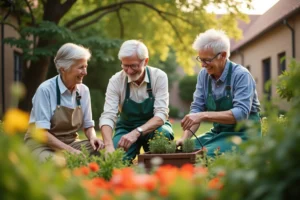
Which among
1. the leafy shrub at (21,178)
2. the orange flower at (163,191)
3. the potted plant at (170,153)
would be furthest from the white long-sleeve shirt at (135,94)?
the leafy shrub at (21,178)

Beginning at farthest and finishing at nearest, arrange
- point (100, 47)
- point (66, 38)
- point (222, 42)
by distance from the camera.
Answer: point (100, 47) → point (66, 38) → point (222, 42)

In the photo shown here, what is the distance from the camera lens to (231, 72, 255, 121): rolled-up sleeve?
442 cm

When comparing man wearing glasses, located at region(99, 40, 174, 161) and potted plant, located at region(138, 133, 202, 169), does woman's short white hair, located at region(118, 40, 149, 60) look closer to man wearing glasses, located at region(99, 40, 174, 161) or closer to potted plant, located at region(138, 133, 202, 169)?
man wearing glasses, located at region(99, 40, 174, 161)

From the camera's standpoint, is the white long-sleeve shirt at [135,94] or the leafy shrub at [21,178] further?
the white long-sleeve shirt at [135,94]

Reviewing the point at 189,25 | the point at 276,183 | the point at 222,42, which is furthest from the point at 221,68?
the point at 189,25

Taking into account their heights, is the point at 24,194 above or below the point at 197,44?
below

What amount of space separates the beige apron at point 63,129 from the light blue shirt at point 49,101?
1.5 inches

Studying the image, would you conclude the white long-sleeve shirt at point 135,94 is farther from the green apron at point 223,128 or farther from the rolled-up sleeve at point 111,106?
the green apron at point 223,128

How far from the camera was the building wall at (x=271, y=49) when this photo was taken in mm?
17812

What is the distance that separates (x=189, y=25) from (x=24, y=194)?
16.4 m

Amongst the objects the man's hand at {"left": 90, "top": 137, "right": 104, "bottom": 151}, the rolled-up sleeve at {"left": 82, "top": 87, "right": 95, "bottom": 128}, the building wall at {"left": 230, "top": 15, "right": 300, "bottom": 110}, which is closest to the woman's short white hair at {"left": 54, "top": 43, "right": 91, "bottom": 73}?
the rolled-up sleeve at {"left": 82, "top": 87, "right": 95, "bottom": 128}

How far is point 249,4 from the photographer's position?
51.4 feet

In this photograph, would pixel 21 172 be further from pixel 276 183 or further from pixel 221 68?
pixel 221 68

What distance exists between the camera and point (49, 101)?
4629 mm
